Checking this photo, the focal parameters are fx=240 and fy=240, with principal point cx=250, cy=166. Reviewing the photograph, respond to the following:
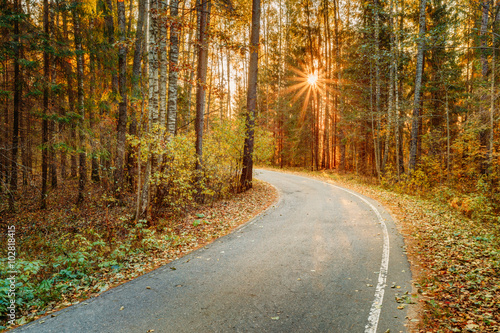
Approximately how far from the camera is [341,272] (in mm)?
5227

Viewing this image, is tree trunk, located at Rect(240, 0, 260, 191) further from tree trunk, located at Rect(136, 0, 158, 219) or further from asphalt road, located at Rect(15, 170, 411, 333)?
asphalt road, located at Rect(15, 170, 411, 333)

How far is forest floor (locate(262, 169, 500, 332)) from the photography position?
375 centimetres

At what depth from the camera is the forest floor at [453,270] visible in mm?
3750

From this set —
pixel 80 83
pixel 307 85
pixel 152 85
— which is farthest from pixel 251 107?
pixel 307 85

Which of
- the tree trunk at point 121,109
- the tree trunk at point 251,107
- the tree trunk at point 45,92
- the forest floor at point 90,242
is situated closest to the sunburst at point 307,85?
the tree trunk at point 251,107

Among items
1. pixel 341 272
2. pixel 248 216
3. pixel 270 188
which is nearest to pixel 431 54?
pixel 270 188

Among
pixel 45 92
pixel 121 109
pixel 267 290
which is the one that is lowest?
pixel 267 290

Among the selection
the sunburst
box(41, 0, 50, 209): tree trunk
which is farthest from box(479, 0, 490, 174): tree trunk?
box(41, 0, 50, 209): tree trunk

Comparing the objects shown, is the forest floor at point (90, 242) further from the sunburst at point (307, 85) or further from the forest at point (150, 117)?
the sunburst at point (307, 85)

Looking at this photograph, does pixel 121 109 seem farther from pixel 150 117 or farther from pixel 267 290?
pixel 267 290

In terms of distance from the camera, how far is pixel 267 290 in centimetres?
458

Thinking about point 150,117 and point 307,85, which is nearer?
point 150,117

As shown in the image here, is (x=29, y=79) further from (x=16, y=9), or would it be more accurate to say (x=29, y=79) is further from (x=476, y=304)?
(x=476, y=304)

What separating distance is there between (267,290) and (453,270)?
4182mm
